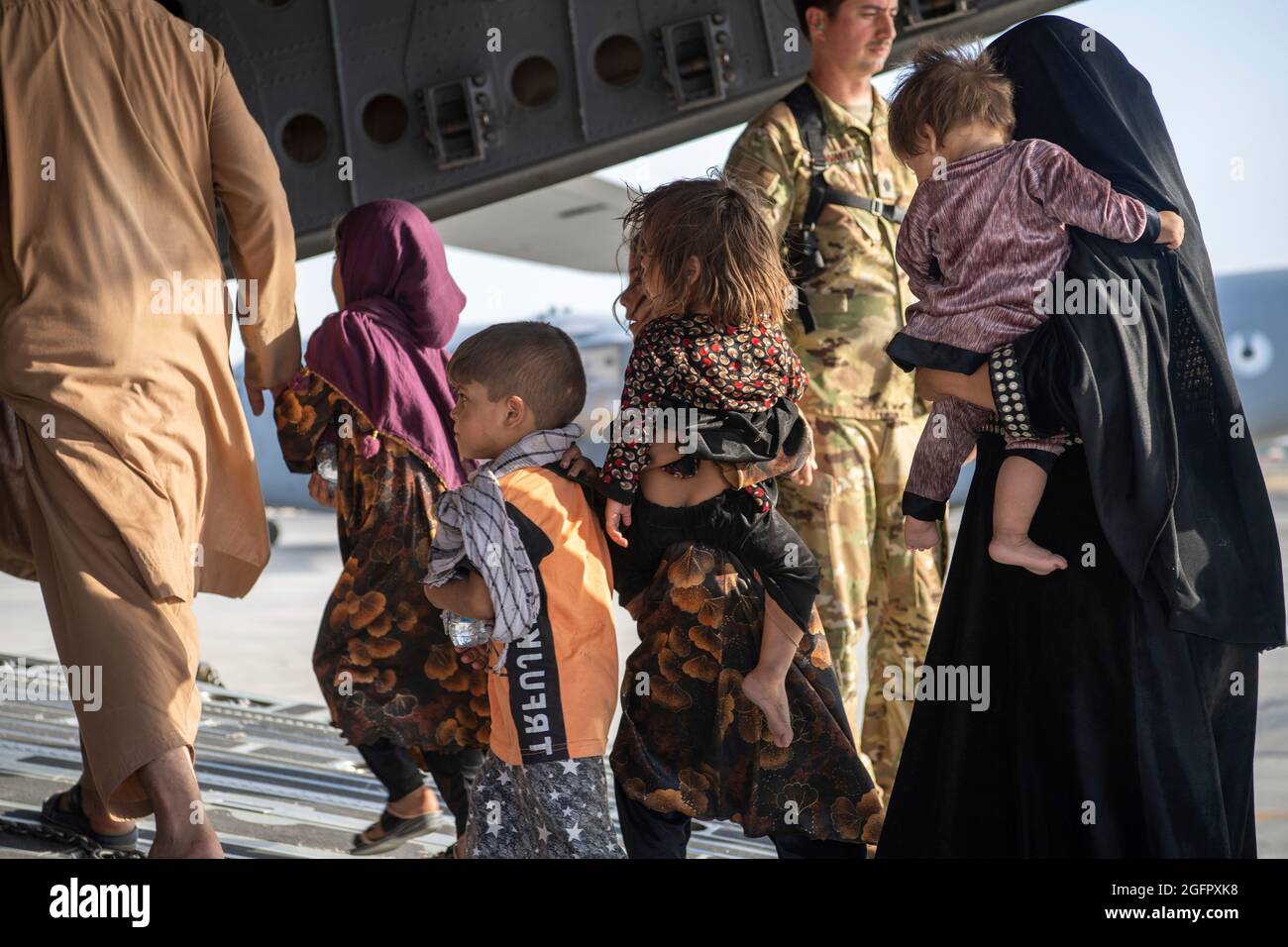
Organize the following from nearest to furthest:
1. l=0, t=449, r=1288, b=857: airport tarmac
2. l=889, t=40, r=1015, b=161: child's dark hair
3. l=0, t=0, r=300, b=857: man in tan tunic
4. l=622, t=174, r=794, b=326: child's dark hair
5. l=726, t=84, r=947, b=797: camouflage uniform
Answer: l=889, t=40, r=1015, b=161: child's dark hair → l=622, t=174, r=794, b=326: child's dark hair → l=0, t=0, r=300, b=857: man in tan tunic → l=726, t=84, r=947, b=797: camouflage uniform → l=0, t=449, r=1288, b=857: airport tarmac

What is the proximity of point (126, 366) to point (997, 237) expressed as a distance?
70.7 inches

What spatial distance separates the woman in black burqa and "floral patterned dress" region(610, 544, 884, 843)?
0.46 ft

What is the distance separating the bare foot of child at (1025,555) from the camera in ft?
7.50

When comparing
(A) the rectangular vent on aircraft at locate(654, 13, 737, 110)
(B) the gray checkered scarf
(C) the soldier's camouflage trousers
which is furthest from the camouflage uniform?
(A) the rectangular vent on aircraft at locate(654, 13, 737, 110)

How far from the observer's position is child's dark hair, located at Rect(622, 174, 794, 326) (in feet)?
8.19

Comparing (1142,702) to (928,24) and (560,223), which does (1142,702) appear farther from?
(560,223)

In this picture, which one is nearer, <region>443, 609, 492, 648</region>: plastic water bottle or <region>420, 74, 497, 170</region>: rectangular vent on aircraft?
<region>443, 609, 492, 648</region>: plastic water bottle

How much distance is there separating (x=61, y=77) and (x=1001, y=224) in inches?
79.0

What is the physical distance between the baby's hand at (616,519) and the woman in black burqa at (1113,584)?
24.7 inches

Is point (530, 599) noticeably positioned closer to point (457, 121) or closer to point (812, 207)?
point (812, 207)

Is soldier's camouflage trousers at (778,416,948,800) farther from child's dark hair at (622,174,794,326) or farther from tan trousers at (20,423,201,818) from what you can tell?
tan trousers at (20,423,201,818)

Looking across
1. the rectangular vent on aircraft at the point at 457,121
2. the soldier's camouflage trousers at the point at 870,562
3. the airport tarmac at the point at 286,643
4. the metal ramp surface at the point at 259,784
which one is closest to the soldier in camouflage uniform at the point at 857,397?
the soldier's camouflage trousers at the point at 870,562

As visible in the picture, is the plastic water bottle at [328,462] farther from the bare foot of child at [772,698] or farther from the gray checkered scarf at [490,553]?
the bare foot of child at [772,698]

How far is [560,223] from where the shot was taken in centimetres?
1703
